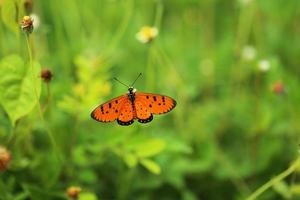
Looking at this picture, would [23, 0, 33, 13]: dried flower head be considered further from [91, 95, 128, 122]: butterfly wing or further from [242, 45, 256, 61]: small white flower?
[242, 45, 256, 61]: small white flower

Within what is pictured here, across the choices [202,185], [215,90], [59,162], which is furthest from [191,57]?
[59,162]

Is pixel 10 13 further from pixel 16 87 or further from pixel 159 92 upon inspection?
pixel 159 92

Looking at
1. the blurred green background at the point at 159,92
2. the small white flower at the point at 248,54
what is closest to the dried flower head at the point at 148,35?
the blurred green background at the point at 159,92

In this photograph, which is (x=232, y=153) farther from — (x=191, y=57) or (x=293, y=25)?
(x=293, y=25)

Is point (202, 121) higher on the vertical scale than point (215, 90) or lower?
lower

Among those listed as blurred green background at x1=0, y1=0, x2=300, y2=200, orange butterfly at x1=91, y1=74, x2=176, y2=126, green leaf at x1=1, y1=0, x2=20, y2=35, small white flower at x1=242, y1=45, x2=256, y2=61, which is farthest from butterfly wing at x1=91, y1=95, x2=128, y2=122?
small white flower at x1=242, y1=45, x2=256, y2=61

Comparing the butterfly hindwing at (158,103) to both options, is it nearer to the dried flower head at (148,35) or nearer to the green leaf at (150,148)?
the green leaf at (150,148)

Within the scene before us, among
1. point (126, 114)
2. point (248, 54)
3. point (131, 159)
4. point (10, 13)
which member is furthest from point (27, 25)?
point (248, 54)
